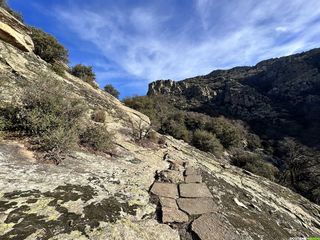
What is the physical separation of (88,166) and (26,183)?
4.41ft

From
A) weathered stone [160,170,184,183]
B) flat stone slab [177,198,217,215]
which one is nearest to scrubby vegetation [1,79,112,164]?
weathered stone [160,170,184,183]

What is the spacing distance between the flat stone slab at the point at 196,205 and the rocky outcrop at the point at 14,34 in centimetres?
958

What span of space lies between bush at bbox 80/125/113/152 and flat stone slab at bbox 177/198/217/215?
2.53m

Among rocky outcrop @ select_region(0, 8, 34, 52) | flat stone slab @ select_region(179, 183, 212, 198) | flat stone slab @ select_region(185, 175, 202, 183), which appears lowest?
flat stone slab @ select_region(179, 183, 212, 198)

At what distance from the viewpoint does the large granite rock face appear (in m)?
50.7

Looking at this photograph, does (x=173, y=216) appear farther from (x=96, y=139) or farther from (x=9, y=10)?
(x=9, y=10)

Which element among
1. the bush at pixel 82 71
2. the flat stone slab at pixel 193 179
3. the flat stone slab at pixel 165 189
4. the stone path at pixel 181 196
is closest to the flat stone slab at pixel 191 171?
the stone path at pixel 181 196

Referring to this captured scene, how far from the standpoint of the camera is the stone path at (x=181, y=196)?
144 inches

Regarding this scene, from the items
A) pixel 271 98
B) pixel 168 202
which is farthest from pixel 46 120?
pixel 271 98

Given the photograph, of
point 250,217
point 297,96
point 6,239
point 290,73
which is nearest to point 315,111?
point 297,96

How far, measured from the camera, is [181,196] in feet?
14.5

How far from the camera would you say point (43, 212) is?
9.82 ft

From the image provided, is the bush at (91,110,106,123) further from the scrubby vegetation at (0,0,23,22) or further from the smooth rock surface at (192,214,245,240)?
the scrubby vegetation at (0,0,23,22)

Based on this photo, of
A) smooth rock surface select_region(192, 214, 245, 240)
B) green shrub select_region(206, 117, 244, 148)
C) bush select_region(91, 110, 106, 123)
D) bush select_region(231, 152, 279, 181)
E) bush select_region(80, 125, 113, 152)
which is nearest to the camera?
smooth rock surface select_region(192, 214, 245, 240)
